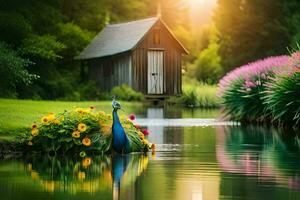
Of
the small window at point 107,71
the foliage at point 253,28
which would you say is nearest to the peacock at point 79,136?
the small window at point 107,71

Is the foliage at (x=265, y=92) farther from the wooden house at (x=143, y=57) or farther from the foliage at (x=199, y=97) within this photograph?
the wooden house at (x=143, y=57)

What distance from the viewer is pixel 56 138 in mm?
18094

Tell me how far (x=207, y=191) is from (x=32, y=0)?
4044 cm

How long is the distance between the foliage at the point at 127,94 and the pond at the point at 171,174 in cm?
3470

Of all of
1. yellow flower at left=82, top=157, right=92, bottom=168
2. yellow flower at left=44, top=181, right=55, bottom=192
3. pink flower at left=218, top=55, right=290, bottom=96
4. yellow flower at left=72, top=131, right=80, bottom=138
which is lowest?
yellow flower at left=44, top=181, right=55, bottom=192

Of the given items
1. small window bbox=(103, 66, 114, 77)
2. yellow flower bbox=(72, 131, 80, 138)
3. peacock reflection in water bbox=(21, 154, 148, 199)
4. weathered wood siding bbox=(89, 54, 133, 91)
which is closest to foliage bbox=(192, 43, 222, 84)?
weathered wood siding bbox=(89, 54, 133, 91)

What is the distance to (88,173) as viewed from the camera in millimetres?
14406

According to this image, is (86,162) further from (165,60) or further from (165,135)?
Answer: (165,60)

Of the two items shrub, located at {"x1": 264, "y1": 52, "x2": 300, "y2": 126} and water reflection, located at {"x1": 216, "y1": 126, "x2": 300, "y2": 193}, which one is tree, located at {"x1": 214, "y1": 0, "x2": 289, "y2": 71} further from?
water reflection, located at {"x1": 216, "y1": 126, "x2": 300, "y2": 193}

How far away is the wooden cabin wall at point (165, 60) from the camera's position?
59.2 meters

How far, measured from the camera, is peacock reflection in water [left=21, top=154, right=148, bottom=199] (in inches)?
480

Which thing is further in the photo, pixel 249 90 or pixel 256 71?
pixel 256 71

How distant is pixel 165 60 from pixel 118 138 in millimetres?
42867

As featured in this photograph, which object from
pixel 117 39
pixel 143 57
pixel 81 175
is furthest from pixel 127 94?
pixel 81 175
